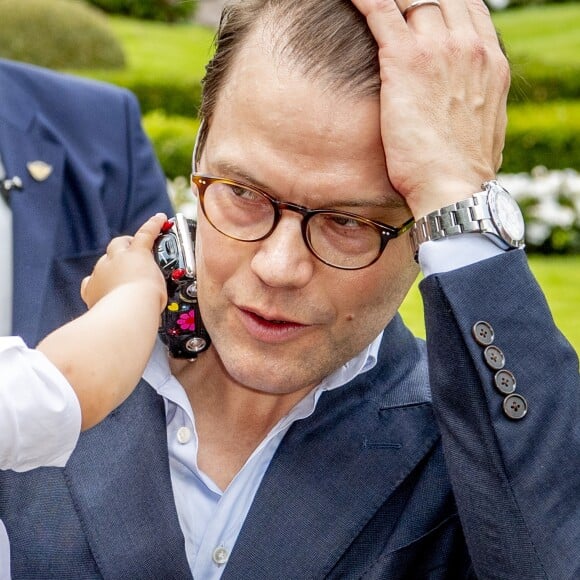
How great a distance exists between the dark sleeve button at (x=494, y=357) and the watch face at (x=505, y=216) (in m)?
0.23

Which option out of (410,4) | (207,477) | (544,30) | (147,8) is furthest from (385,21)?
(147,8)

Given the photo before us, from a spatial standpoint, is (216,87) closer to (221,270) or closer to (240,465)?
(221,270)

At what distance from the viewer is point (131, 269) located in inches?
83.0

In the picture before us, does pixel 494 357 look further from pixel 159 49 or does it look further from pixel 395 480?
pixel 159 49

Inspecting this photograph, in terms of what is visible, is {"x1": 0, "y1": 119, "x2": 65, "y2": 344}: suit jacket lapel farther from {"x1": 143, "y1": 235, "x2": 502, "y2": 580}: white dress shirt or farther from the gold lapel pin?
{"x1": 143, "y1": 235, "x2": 502, "y2": 580}: white dress shirt

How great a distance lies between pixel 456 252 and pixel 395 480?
0.51 m

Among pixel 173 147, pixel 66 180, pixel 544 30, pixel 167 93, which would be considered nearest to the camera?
pixel 66 180

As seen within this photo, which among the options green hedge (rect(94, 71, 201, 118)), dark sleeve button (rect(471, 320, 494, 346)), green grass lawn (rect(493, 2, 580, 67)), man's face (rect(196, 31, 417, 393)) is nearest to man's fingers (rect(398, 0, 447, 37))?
man's face (rect(196, 31, 417, 393))

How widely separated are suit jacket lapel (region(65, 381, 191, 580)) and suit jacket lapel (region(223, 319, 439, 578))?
0.48 ft

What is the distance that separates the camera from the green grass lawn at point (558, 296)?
4973mm

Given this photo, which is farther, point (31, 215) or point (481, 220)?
point (31, 215)

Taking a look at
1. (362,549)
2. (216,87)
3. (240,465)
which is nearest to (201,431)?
(240,465)

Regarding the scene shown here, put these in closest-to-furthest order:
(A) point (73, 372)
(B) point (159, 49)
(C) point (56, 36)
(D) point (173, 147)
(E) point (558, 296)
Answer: (A) point (73, 372)
(E) point (558, 296)
(D) point (173, 147)
(C) point (56, 36)
(B) point (159, 49)

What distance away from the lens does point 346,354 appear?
2172 millimetres
